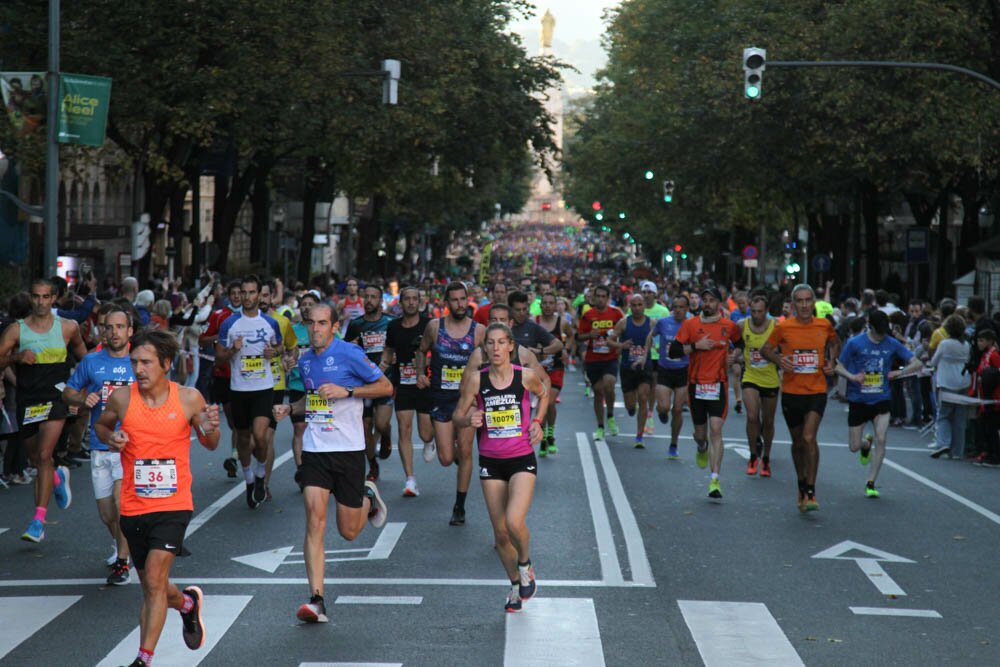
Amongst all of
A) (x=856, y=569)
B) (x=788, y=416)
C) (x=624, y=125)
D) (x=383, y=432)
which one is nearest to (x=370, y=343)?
(x=383, y=432)

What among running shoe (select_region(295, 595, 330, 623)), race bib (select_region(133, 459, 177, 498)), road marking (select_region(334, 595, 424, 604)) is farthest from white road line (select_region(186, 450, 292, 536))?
race bib (select_region(133, 459, 177, 498))

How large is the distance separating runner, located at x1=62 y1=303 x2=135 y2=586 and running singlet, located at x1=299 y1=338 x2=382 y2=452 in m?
1.25

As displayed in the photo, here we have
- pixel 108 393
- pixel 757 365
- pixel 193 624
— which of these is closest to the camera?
pixel 193 624

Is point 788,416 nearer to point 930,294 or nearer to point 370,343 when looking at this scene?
point 370,343

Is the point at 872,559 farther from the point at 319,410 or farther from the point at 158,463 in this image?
the point at 158,463

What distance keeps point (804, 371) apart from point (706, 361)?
1.81 metres

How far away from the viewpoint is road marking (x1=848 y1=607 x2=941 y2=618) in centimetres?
1031

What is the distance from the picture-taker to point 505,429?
410 inches

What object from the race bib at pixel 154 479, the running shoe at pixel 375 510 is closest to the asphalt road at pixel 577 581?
the running shoe at pixel 375 510

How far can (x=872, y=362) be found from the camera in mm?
15641

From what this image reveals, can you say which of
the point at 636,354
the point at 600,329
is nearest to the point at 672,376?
the point at 600,329

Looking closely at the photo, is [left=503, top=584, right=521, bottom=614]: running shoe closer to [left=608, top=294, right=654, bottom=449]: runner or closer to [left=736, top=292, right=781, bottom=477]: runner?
[left=736, top=292, right=781, bottom=477]: runner

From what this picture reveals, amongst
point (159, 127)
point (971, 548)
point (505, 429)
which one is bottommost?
point (971, 548)

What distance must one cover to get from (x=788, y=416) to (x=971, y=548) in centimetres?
240
